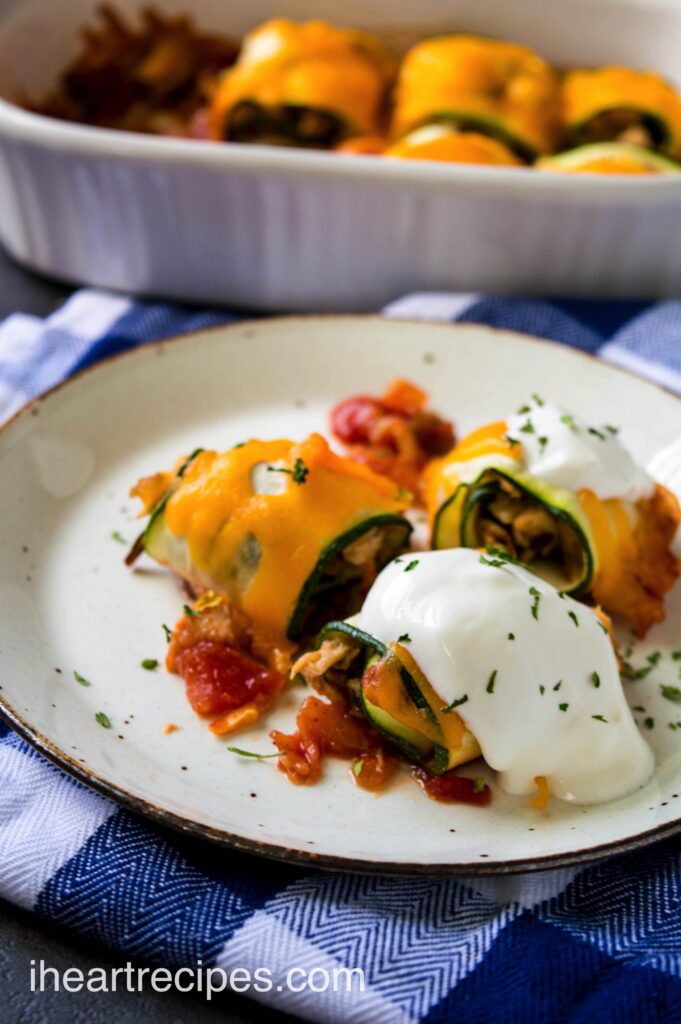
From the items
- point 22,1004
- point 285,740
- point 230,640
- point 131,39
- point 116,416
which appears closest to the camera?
point 22,1004

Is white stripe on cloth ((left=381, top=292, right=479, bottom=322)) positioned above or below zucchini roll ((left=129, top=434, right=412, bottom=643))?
below

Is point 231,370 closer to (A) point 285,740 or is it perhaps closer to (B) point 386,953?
(A) point 285,740

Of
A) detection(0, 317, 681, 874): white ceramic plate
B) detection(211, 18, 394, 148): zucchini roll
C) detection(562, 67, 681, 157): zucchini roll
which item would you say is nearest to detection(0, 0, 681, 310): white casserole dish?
detection(0, 317, 681, 874): white ceramic plate

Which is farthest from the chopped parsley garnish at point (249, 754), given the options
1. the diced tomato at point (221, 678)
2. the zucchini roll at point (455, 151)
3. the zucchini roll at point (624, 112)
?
the zucchini roll at point (624, 112)

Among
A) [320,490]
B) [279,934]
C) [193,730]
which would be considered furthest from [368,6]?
[279,934]

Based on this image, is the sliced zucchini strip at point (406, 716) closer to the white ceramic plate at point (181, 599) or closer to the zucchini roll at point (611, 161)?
the white ceramic plate at point (181, 599)

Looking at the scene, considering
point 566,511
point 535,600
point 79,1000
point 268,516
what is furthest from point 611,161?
point 79,1000

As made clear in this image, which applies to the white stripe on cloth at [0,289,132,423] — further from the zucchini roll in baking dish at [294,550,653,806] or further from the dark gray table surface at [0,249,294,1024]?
the dark gray table surface at [0,249,294,1024]
